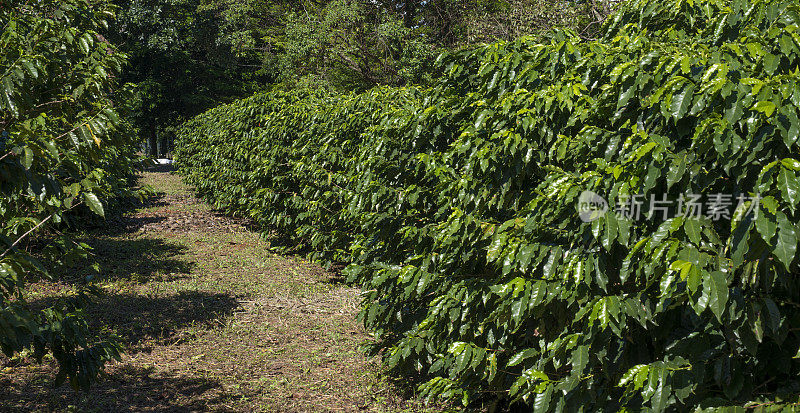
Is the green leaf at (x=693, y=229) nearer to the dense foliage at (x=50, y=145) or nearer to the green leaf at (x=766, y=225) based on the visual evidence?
the green leaf at (x=766, y=225)

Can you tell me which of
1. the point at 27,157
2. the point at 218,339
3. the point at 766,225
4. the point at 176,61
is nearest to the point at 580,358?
the point at 766,225

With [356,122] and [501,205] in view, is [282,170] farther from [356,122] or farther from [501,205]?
[501,205]

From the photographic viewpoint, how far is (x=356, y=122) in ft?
22.2

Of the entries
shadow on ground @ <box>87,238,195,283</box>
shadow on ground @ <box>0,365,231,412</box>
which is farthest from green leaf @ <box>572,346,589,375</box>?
shadow on ground @ <box>87,238,195,283</box>

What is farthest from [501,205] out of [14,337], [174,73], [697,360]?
[174,73]

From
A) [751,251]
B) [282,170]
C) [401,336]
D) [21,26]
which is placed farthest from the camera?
[282,170]

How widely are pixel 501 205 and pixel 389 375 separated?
2.28m

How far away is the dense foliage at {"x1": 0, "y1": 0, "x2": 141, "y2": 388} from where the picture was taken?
8.13ft
